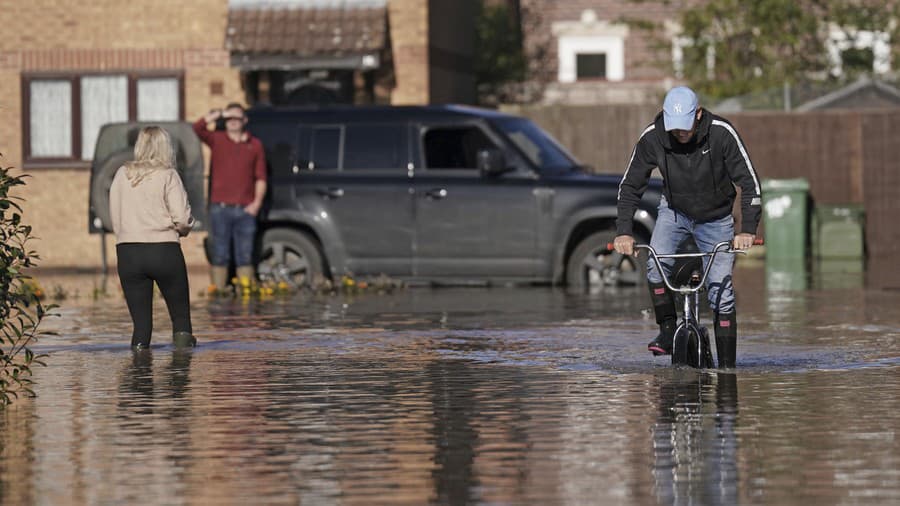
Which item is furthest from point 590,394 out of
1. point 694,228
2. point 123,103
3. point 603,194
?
point 123,103

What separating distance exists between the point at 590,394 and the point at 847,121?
802 inches

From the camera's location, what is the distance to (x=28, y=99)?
102 feet

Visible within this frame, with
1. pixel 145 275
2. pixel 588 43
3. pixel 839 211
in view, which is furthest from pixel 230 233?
pixel 588 43

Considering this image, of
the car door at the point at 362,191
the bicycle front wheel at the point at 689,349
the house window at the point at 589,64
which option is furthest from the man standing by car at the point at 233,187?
the house window at the point at 589,64

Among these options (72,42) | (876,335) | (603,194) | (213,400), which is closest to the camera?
(213,400)

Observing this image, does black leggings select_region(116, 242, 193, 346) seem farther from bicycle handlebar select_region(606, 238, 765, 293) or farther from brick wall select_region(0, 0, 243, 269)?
brick wall select_region(0, 0, 243, 269)

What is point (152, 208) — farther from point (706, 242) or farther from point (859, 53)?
point (859, 53)

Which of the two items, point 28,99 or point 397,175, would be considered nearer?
point 397,175

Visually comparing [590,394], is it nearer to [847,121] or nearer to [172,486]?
[172,486]

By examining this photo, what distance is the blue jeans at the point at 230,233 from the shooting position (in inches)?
895

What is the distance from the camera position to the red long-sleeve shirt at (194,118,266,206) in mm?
22547

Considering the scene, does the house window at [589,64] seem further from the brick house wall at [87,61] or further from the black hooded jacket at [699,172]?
the black hooded jacket at [699,172]

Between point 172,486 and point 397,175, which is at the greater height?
point 397,175

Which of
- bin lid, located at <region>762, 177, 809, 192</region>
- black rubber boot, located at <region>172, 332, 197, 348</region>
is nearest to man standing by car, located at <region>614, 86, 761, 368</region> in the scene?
black rubber boot, located at <region>172, 332, 197, 348</region>
